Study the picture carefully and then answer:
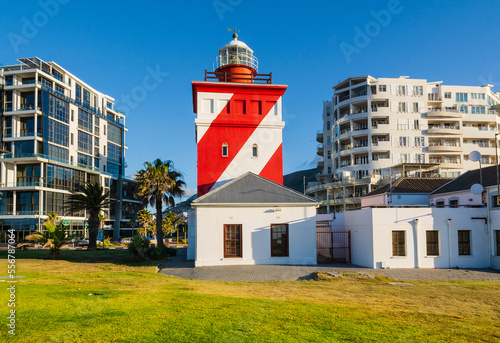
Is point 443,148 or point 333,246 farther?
point 443,148

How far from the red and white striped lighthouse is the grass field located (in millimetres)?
13379

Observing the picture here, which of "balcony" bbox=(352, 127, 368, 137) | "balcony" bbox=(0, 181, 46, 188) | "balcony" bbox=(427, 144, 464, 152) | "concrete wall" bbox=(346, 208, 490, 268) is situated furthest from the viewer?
"balcony" bbox=(352, 127, 368, 137)

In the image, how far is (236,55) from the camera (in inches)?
1176

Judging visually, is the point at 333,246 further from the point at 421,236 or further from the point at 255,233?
the point at 255,233

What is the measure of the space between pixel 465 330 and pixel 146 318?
7336 millimetres

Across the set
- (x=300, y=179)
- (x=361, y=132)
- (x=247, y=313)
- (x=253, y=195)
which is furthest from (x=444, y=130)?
(x=300, y=179)

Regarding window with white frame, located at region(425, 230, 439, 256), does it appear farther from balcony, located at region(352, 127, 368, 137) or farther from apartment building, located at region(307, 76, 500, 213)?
balcony, located at region(352, 127, 368, 137)

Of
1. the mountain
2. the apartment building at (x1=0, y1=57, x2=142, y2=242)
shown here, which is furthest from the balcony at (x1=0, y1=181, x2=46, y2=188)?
the mountain

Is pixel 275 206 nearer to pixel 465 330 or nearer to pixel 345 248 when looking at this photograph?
pixel 345 248

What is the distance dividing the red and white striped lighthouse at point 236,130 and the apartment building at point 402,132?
36.7m

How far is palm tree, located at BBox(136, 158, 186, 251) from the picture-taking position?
105 ft

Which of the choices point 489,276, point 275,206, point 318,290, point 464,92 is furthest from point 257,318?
point 464,92

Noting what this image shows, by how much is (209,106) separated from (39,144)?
44733mm

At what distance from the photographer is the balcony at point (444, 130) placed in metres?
65.2
